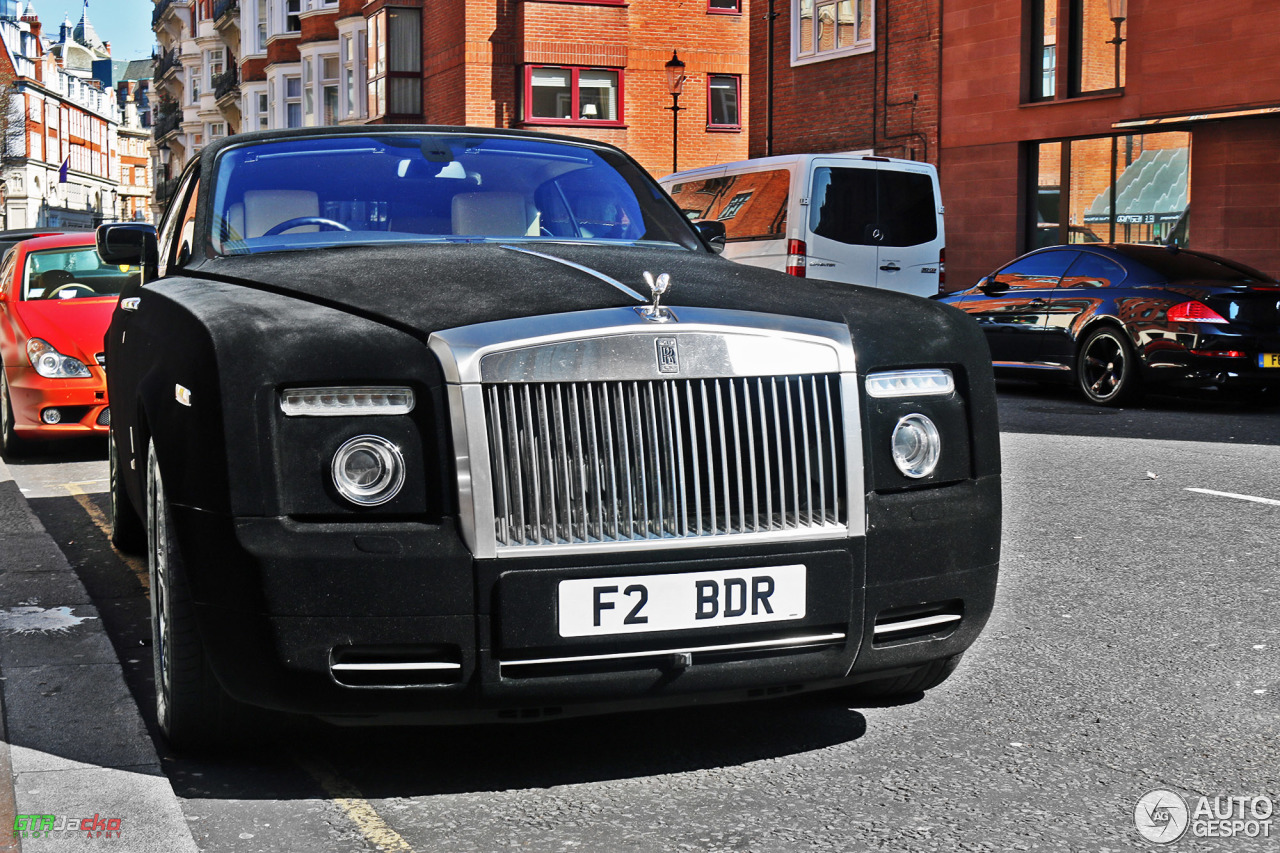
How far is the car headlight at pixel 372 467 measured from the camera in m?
3.32

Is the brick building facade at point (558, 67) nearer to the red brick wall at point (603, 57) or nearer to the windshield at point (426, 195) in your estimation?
the red brick wall at point (603, 57)

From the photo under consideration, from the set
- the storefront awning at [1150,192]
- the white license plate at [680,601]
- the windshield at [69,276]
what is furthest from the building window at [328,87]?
the white license plate at [680,601]

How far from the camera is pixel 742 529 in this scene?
136 inches

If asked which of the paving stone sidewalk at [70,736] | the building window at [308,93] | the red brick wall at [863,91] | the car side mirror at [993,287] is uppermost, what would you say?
the building window at [308,93]

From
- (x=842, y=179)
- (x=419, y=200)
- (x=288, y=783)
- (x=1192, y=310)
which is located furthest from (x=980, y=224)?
(x=288, y=783)

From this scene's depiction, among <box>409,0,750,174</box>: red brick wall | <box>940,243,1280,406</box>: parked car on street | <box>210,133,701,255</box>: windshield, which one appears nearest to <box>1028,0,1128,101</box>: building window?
<box>940,243,1280,406</box>: parked car on street

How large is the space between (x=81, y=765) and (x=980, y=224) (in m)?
21.7

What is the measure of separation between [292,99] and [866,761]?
49404mm

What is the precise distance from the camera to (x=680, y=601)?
3.39m

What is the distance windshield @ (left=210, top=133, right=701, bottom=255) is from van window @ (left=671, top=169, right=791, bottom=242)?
1008cm

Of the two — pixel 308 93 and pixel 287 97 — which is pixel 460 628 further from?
pixel 287 97

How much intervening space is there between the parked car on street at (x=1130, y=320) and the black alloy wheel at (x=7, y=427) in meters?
7.24

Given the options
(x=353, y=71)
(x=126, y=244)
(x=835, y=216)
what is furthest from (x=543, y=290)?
(x=353, y=71)

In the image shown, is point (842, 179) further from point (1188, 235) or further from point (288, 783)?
point (288, 783)
